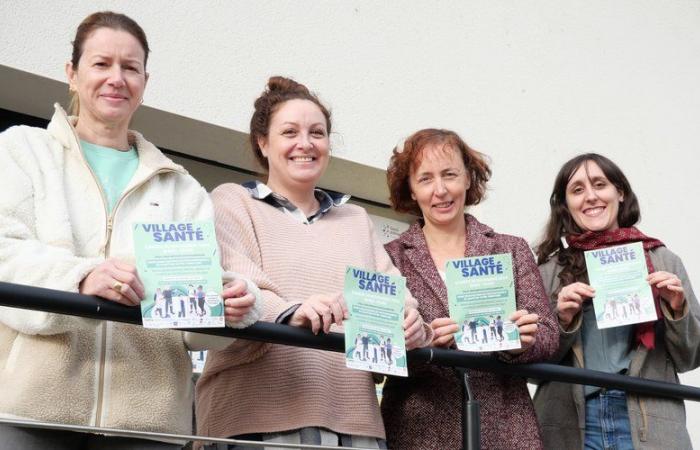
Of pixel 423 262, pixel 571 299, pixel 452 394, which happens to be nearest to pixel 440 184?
pixel 423 262

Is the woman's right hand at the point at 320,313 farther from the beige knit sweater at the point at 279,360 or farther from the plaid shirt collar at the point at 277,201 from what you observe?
the plaid shirt collar at the point at 277,201

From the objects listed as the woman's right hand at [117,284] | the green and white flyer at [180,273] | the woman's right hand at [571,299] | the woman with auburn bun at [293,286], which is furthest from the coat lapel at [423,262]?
the woman's right hand at [117,284]

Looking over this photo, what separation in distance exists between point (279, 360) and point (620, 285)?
0.90 meters

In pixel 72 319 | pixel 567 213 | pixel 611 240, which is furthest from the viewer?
pixel 567 213

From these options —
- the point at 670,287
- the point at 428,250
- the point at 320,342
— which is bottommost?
the point at 320,342

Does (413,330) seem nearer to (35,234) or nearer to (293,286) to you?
(293,286)

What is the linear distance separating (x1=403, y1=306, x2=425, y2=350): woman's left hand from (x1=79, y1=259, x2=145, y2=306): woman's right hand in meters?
0.59

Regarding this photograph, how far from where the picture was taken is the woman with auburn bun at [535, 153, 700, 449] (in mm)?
2443

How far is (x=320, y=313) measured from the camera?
1.92m

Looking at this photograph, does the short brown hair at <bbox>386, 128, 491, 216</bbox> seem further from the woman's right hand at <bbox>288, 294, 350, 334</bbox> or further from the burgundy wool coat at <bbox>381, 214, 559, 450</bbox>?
the woman's right hand at <bbox>288, 294, 350, 334</bbox>

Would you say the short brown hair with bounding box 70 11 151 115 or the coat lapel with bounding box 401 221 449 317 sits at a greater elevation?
the short brown hair with bounding box 70 11 151 115

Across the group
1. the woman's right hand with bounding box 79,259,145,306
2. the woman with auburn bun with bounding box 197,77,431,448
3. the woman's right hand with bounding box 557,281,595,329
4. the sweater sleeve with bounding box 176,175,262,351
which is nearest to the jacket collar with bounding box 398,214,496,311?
the woman with auburn bun with bounding box 197,77,431,448

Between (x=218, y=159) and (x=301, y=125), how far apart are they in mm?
1326

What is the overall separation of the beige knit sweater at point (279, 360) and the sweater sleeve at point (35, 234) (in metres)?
0.37
